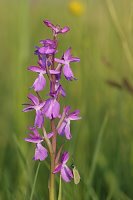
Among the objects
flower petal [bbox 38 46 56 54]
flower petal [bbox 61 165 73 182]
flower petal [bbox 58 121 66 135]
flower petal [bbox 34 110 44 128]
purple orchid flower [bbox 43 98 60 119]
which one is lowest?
flower petal [bbox 61 165 73 182]

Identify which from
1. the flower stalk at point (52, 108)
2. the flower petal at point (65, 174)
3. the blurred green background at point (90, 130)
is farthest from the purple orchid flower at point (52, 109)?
the blurred green background at point (90, 130)

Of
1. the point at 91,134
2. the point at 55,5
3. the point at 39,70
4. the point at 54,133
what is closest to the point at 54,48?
the point at 39,70

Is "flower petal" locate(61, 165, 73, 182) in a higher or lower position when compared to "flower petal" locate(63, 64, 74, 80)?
lower

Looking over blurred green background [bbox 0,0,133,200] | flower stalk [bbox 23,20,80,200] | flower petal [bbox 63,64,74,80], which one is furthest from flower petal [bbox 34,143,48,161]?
blurred green background [bbox 0,0,133,200]

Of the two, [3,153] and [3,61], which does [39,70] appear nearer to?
[3,153]

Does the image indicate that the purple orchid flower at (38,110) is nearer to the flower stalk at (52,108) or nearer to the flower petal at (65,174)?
the flower stalk at (52,108)

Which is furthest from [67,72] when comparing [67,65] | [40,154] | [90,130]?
[90,130]

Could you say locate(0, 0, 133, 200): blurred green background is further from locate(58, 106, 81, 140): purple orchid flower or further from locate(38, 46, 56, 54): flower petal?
locate(38, 46, 56, 54): flower petal

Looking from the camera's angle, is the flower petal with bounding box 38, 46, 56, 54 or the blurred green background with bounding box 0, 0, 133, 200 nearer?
the flower petal with bounding box 38, 46, 56, 54
